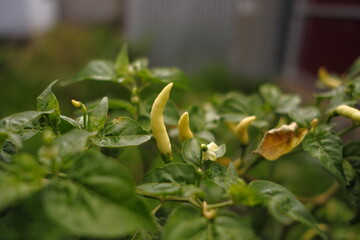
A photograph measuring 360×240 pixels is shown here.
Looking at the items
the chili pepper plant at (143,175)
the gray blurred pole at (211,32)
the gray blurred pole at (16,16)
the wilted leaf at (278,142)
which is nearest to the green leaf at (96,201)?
the chili pepper plant at (143,175)

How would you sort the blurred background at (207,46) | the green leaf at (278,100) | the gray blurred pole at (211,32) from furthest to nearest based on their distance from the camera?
1. the gray blurred pole at (211,32)
2. the blurred background at (207,46)
3. the green leaf at (278,100)

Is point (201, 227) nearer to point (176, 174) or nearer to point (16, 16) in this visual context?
point (176, 174)

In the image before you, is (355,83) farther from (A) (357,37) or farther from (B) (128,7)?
(B) (128,7)

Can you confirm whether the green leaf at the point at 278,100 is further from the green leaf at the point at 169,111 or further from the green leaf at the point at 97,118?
the green leaf at the point at 97,118

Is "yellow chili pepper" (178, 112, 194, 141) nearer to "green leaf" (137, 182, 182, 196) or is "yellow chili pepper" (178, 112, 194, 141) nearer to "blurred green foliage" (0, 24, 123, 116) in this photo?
"green leaf" (137, 182, 182, 196)

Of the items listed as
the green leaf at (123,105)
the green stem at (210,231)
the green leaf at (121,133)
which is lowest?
the green stem at (210,231)

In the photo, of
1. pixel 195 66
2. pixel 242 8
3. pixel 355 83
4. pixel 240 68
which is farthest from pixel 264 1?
pixel 355 83

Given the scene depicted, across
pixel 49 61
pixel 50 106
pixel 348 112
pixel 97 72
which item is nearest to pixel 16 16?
pixel 49 61
